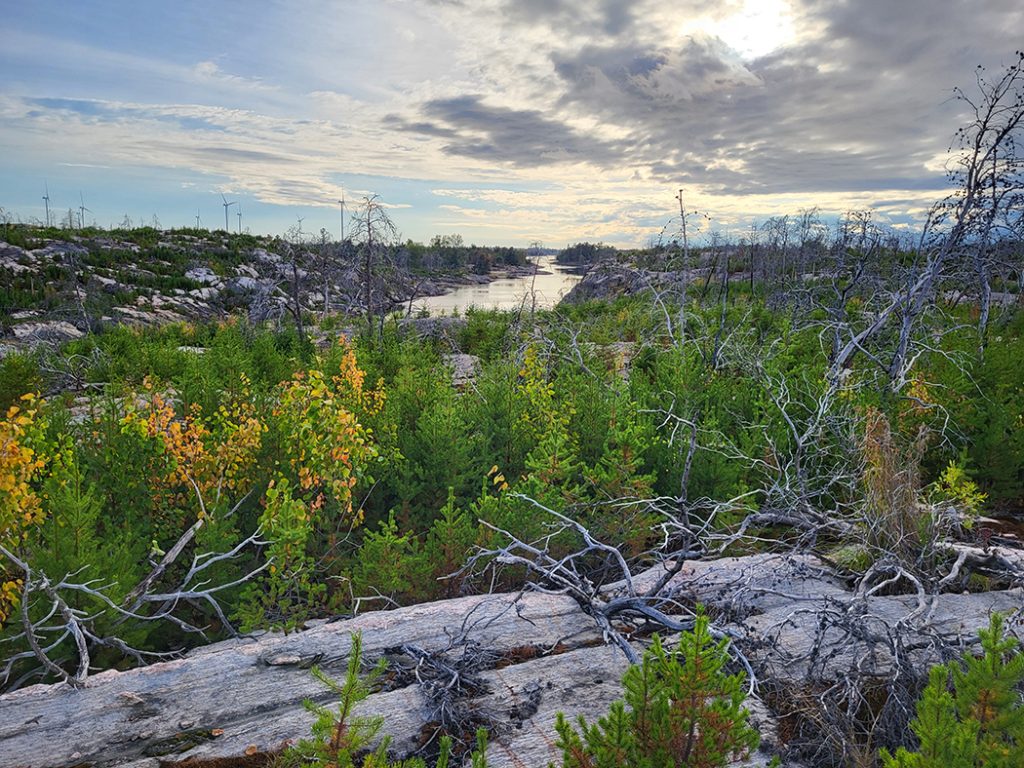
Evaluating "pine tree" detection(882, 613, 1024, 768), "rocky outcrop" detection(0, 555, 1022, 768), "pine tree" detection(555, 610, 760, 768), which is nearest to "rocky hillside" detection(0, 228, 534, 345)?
"rocky outcrop" detection(0, 555, 1022, 768)

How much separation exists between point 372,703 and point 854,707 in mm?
2145

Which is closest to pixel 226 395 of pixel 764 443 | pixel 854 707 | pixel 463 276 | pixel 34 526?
pixel 34 526

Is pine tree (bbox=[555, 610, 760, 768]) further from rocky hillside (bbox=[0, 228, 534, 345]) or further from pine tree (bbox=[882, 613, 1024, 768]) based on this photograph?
rocky hillside (bbox=[0, 228, 534, 345])

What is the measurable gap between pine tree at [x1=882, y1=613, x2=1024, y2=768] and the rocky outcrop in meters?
0.94

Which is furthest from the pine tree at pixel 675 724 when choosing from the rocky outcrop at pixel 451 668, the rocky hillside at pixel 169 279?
the rocky hillside at pixel 169 279

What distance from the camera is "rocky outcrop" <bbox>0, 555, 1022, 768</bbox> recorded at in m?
2.60

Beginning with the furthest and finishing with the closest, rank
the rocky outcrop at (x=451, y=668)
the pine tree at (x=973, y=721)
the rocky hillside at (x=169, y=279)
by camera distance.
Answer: the rocky hillside at (x=169, y=279) → the rocky outcrop at (x=451, y=668) → the pine tree at (x=973, y=721)

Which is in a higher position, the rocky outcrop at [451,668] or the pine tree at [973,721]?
the pine tree at [973,721]

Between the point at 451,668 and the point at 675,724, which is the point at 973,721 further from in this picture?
the point at 451,668

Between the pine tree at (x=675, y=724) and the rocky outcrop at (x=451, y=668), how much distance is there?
78 cm

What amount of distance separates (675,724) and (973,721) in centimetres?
76

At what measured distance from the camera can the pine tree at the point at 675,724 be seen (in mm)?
1720

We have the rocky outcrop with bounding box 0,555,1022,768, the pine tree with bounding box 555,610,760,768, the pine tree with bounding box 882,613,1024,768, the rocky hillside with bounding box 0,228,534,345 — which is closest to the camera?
the pine tree with bounding box 882,613,1024,768

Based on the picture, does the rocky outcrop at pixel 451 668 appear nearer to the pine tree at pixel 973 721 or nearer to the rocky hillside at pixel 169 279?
the pine tree at pixel 973 721
